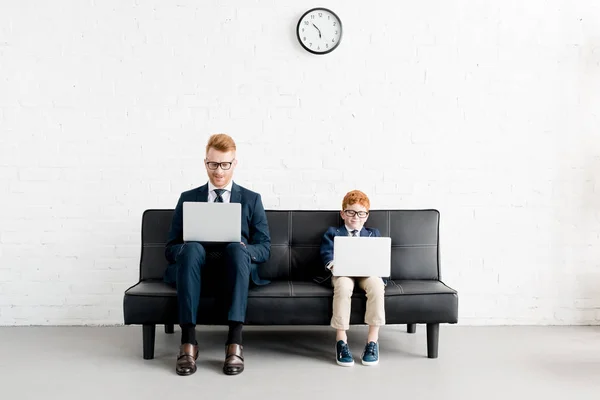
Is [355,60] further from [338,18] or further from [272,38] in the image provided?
[272,38]

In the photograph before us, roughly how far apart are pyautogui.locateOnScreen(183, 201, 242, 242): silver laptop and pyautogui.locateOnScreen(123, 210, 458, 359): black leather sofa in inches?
6.5

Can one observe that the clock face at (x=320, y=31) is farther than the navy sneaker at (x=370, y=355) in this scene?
Yes

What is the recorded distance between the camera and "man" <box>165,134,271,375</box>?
2.91 m

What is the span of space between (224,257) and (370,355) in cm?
88

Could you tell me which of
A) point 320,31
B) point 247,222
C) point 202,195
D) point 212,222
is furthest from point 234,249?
point 320,31

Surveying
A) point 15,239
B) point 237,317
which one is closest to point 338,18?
point 237,317

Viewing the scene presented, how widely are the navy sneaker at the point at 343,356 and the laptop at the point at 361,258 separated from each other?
35cm

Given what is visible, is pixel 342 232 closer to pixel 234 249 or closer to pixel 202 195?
pixel 234 249

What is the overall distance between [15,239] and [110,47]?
1373 millimetres

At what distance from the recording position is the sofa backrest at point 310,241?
138 inches

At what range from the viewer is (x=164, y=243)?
3.52 meters

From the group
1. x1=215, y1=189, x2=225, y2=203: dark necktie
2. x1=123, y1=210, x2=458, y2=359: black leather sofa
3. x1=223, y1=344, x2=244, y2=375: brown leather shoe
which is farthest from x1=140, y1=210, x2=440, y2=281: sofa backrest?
x1=223, y1=344, x2=244, y2=375: brown leather shoe

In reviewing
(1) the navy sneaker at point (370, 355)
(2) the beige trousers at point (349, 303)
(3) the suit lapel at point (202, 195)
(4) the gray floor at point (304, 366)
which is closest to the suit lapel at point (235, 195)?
(3) the suit lapel at point (202, 195)

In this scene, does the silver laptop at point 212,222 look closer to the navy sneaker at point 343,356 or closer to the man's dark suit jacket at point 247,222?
the man's dark suit jacket at point 247,222
